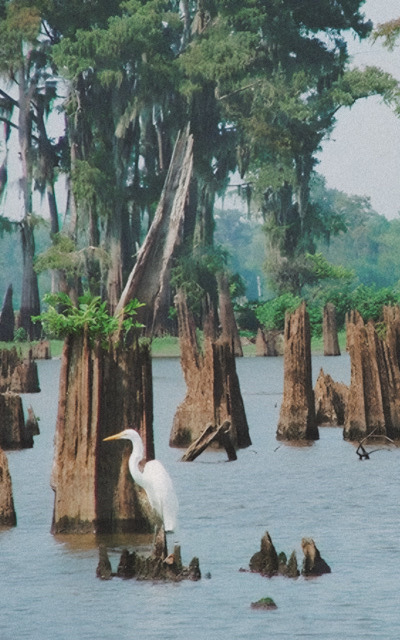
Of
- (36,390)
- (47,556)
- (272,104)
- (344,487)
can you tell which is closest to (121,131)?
(272,104)

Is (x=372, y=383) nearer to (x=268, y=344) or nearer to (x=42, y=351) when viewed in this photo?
(x=42, y=351)

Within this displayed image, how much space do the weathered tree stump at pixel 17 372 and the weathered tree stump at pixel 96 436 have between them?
2297 cm

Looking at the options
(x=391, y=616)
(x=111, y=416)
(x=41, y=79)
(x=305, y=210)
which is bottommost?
(x=391, y=616)

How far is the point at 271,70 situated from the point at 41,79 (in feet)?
39.1

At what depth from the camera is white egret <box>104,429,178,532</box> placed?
16.8 meters

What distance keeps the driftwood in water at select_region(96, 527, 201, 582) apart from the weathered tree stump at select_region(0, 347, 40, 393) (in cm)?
2407

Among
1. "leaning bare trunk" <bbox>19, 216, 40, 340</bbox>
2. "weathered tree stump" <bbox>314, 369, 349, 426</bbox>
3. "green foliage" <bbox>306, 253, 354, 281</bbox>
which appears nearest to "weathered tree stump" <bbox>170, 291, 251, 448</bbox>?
"weathered tree stump" <bbox>314, 369, 349, 426</bbox>

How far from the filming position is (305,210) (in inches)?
3410

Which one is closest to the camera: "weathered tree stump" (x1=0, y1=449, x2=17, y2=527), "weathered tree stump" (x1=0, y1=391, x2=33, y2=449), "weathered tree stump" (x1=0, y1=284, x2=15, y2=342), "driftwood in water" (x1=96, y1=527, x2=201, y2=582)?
"driftwood in water" (x1=96, y1=527, x2=201, y2=582)

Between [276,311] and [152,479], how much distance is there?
6682cm

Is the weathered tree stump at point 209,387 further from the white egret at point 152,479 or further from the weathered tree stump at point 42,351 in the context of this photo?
the weathered tree stump at point 42,351

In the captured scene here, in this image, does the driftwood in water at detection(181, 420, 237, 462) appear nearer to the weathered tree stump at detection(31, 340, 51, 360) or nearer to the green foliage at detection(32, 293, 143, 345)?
the green foliage at detection(32, 293, 143, 345)

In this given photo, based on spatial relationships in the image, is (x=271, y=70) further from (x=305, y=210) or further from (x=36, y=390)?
(x=36, y=390)

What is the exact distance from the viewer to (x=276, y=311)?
83.8 metres
